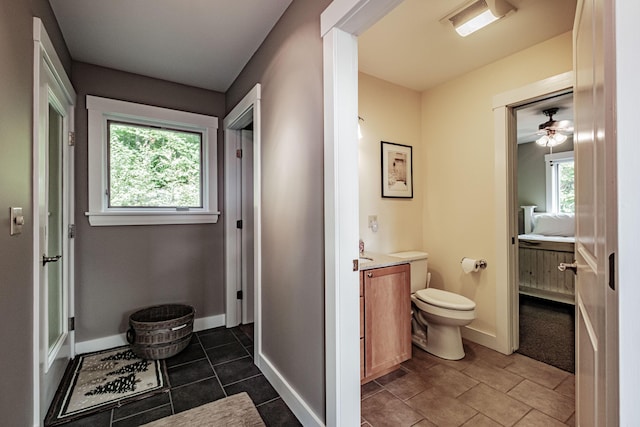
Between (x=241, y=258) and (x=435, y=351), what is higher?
(x=241, y=258)

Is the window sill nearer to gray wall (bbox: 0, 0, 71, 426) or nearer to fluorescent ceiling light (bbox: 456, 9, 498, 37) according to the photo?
gray wall (bbox: 0, 0, 71, 426)

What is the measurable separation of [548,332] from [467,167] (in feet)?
6.04

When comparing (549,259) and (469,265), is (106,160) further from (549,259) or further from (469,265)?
(549,259)

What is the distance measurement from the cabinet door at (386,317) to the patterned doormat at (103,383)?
57.6 inches

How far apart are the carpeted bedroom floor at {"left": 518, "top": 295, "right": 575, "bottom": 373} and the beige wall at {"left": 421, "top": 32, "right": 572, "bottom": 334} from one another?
0.42 m

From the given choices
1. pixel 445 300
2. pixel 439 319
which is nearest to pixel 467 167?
pixel 445 300

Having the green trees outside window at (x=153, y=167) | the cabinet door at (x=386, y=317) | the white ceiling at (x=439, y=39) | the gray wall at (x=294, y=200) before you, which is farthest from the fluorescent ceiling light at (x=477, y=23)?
the green trees outside window at (x=153, y=167)

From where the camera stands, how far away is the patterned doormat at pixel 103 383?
5.72ft

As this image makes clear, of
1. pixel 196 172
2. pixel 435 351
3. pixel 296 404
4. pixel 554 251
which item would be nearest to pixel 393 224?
pixel 435 351

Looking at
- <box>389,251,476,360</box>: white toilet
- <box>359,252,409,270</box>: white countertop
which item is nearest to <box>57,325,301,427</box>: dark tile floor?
<box>359,252,409,270</box>: white countertop

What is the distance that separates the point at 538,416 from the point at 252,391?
1.75 metres

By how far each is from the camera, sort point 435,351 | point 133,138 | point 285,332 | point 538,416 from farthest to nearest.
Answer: point 133,138 → point 435,351 → point 285,332 → point 538,416

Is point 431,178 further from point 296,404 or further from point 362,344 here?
point 296,404

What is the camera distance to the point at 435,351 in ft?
7.75
